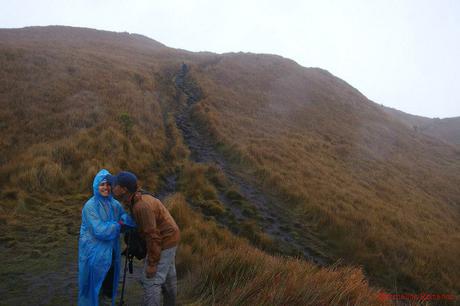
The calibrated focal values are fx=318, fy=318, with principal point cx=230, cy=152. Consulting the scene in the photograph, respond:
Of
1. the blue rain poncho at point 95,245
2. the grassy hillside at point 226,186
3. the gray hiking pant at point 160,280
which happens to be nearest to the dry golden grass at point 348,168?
the grassy hillside at point 226,186

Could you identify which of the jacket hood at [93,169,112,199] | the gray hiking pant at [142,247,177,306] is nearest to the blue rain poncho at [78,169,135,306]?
the jacket hood at [93,169,112,199]

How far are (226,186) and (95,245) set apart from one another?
857cm

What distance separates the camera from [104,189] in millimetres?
3744

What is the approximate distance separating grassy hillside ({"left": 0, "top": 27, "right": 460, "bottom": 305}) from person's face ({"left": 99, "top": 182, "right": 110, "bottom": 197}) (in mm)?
1820

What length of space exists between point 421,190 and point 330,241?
1220cm

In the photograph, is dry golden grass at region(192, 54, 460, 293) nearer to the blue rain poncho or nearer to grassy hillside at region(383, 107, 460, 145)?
the blue rain poncho

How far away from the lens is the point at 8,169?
888 cm

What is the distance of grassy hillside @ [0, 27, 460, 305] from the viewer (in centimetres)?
500

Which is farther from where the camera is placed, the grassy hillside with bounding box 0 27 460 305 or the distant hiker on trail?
the grassy hillside with bounding box 0 27 460 305

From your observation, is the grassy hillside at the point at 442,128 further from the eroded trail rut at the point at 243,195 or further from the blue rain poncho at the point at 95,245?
the blue rain poncho at the point at 95,245

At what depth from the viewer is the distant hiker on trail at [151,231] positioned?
3.42 metres

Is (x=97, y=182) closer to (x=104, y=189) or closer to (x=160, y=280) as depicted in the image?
(x=104, y=189)

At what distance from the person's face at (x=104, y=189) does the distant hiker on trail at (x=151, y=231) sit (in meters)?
0.22

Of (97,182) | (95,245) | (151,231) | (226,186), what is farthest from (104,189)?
(226,186)
